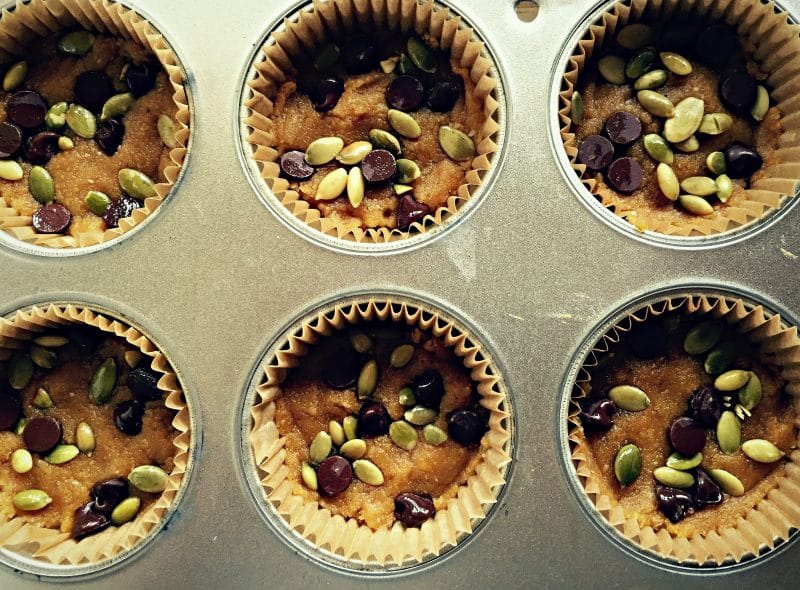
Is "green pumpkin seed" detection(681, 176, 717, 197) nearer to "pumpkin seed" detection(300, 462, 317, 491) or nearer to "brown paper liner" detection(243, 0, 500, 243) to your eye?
"brown paper liner" detection(243, 0, 500, 243)

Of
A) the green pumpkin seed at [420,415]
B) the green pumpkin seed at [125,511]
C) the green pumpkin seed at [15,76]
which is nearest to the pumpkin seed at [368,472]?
the green pumpkin seed at [420,415]

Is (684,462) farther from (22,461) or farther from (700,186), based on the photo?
(22,461)

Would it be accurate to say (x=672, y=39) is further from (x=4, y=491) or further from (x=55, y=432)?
(x=4, y=491)

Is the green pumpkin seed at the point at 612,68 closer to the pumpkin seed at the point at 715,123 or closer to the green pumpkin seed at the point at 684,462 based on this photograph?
the pumpkin seed at the point at 715,123

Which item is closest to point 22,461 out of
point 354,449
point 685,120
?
point 354,449

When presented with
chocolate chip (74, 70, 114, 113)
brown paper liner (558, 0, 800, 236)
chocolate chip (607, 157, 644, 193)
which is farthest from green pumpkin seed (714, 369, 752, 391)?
chocolate chip (74, 70, 114, 113)

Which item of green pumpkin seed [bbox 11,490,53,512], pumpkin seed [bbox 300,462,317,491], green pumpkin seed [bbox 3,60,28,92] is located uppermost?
green pumpkin seed [bbox 3,60,28,92]
